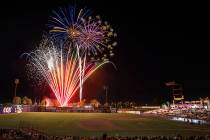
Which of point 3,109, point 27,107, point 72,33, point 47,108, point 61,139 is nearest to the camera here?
point 61,139

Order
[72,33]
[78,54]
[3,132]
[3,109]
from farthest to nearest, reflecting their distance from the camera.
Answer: [3,109]
[78,54]
[72,33]
[3,132]

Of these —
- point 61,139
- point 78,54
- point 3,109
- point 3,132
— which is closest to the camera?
point 61,139

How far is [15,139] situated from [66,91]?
168ft

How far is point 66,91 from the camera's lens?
84938 mm

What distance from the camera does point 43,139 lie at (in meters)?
33.5

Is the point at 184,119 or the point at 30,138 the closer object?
the point at 30,138

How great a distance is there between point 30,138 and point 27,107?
73418 mm

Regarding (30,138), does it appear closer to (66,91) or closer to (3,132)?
(3,132)

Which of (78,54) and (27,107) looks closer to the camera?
(78,54)

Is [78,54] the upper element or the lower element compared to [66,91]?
upper

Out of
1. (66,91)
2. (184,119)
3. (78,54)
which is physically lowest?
(184,119)

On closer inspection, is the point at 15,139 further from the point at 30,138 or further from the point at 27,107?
the point at 27,107

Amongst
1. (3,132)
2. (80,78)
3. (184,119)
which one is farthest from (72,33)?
(3,132)

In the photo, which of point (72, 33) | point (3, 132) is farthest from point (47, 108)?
point (3, 132)
